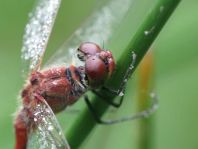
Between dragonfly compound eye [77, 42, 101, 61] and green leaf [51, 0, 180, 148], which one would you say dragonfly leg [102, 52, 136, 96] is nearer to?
green leaf [51, 0, 180, 148]

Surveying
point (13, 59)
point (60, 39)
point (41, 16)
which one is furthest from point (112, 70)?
point (60, 39)

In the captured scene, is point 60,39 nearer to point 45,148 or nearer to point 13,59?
point 13,59

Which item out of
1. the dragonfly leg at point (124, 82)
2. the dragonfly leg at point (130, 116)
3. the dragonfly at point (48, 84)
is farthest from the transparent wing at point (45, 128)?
the dragonfly leg at point (124, 82)

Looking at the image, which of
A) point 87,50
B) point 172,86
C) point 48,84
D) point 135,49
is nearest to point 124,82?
point 135,49

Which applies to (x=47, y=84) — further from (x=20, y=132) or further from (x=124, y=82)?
(x=124, y=82)

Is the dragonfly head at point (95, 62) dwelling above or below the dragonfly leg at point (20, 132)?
above

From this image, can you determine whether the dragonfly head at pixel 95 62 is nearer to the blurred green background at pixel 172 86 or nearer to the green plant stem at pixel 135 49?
the green plant stem at pixel 135 49

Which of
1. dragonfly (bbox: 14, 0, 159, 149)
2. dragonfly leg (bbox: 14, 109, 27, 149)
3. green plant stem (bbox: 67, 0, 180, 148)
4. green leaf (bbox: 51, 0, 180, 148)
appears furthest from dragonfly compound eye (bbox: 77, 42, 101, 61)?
dragonfly leg (bbox: 14, 109, 27, 149)
